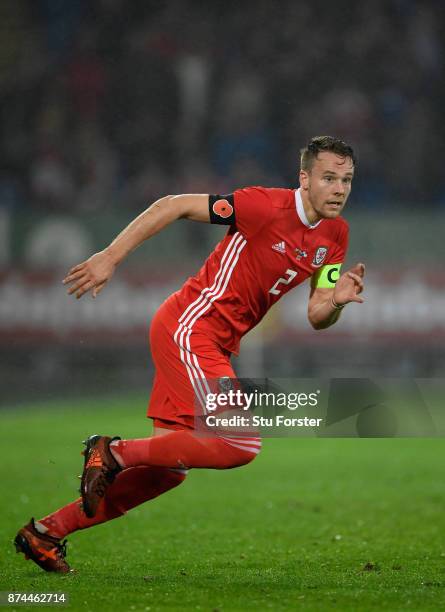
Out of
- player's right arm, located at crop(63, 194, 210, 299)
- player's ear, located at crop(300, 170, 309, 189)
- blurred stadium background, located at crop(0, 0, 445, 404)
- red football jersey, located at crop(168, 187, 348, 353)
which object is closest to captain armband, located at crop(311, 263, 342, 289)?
red football jersey, located at crop(168, 187, 348, 353)

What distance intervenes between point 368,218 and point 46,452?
20.9 ft

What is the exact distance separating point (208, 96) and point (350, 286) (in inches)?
491

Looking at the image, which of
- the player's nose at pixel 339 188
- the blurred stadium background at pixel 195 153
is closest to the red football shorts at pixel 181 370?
the player's nose at pixel 339 188

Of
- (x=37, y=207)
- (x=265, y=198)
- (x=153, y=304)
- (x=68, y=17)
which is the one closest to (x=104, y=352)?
(x=153, y=304)

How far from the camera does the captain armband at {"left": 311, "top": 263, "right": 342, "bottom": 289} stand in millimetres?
5320

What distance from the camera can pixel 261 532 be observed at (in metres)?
6.59

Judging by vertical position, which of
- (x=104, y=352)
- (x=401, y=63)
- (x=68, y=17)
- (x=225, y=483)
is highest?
(x=68, y=17)

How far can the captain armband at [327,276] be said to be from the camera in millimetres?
5320

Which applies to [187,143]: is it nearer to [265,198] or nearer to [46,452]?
[46,452]

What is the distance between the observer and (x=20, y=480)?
8672mm

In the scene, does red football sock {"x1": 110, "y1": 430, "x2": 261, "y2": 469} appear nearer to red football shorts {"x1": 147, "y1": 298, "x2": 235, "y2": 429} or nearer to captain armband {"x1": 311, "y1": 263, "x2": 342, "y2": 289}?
red football shorts {"x1": 147, "y1": 298, "x2": 235, "y2": 429}

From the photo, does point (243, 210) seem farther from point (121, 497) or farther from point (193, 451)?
point (121, 497)

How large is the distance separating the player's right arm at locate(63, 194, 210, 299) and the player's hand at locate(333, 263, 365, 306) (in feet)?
2.31

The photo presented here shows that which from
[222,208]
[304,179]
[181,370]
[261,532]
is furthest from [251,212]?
[261,532]
